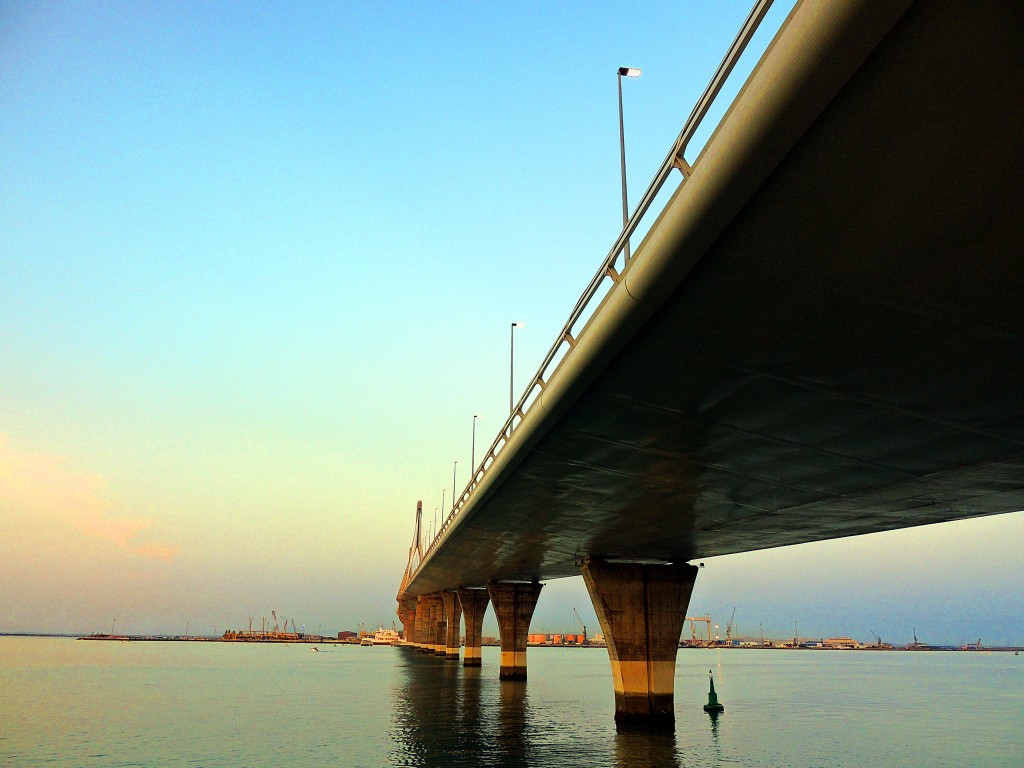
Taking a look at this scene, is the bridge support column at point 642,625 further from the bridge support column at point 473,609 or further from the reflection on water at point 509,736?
the bridge support column at point 473,609

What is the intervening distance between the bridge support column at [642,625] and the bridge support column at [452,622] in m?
80.2

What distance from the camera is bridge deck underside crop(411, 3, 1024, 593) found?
8570 millimetres

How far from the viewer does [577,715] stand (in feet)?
175

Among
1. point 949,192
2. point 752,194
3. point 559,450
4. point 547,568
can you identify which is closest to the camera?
point 949,192

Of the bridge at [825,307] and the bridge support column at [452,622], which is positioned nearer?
the bridge at [825,307]

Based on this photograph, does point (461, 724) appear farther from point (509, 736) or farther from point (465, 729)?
point (509, 736)

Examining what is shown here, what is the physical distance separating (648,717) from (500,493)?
20.6m

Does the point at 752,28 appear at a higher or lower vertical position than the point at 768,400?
higher

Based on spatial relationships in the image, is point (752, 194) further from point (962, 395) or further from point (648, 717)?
point (648, 717)

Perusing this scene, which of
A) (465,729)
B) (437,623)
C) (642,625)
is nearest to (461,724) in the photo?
(465,729)

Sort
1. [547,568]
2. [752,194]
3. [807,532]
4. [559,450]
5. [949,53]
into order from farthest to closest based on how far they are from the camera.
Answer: [547,568] → [807,532] → [559,450] → [752,194] → [949,53]

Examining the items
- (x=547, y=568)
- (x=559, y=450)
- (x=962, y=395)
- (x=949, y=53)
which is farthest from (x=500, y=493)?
(x=547, y=568)

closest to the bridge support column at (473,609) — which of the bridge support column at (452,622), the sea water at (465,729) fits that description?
the bridge support column at (452,622)

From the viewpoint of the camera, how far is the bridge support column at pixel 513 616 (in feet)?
276
